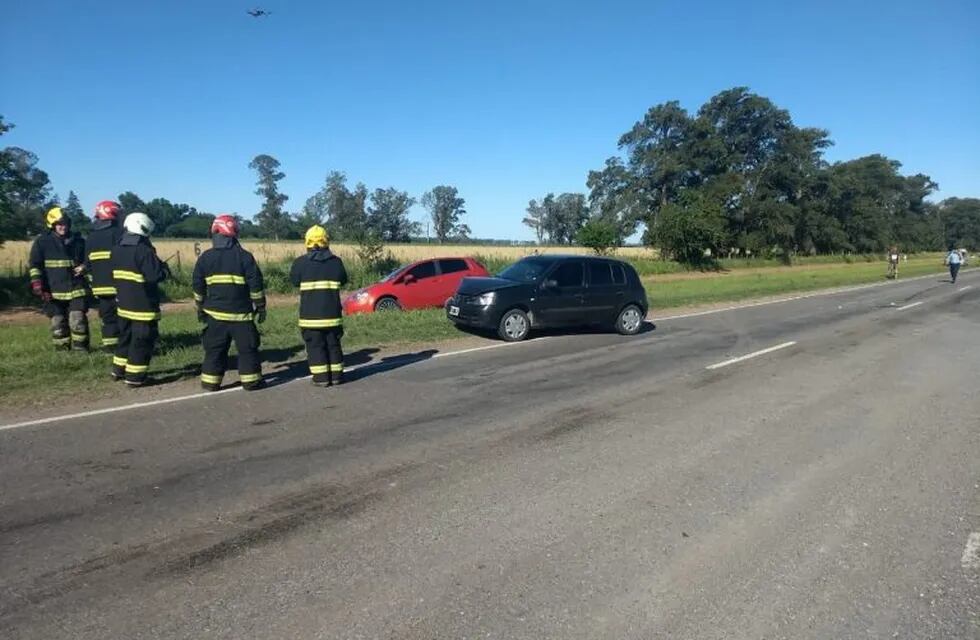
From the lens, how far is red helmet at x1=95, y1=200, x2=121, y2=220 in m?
8.81

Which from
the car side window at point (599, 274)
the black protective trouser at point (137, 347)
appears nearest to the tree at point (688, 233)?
the car side window at point (599, 274)

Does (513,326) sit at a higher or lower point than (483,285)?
lower

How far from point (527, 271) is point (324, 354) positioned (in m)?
6.28

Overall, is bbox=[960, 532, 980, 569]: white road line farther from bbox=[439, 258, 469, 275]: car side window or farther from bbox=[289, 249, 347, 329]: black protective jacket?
bbox=[439, 258, 469, 275]: car side window

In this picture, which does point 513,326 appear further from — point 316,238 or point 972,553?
point 972,553

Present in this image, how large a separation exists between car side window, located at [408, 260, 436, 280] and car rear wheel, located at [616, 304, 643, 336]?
585cm

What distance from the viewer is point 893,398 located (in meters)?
8.02

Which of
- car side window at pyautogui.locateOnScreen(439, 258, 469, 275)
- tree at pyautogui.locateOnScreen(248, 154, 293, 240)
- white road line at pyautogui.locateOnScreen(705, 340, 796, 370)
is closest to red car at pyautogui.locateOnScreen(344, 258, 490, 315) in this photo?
car side window at pyautogui.locateOnScreen(439, 258, 469, 275)

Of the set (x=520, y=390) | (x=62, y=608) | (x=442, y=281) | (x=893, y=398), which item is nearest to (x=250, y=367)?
(x=520, y=390)

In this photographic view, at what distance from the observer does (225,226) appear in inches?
297

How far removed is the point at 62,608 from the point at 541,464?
3.32 m

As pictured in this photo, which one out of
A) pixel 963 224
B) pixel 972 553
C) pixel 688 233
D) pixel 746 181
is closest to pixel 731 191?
pixel 746 181

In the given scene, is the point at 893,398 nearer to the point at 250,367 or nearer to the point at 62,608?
the point at 250,367

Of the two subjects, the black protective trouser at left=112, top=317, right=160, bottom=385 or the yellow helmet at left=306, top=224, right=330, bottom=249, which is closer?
the black protective trouser at left=112, top=317, right=160, bottom=385
